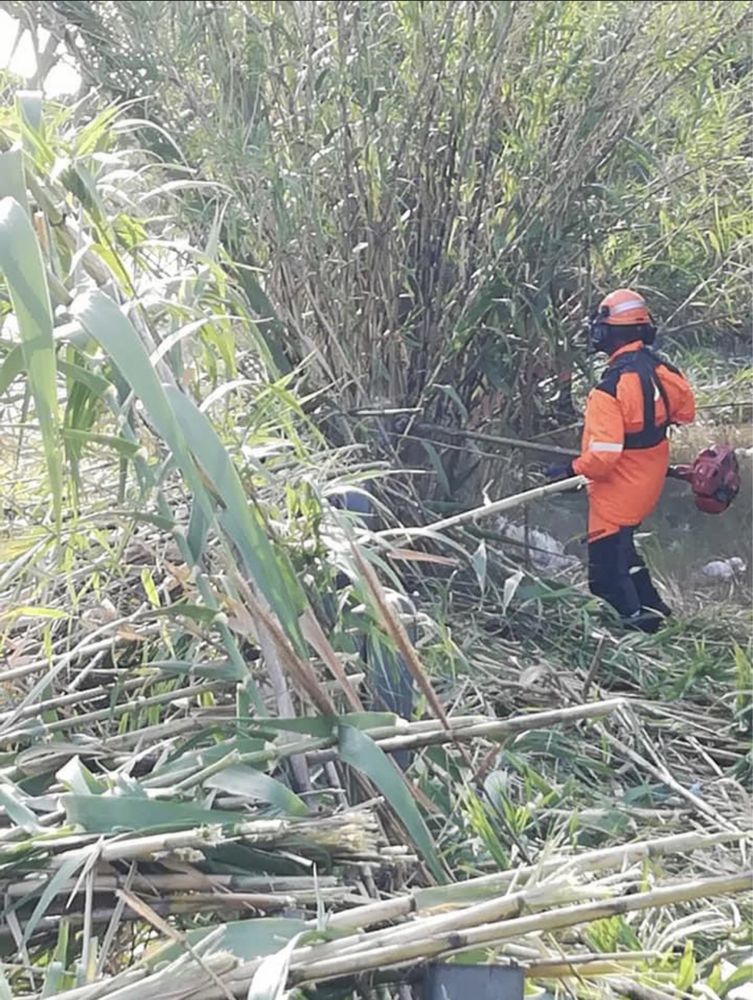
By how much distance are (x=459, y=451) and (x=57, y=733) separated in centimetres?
232

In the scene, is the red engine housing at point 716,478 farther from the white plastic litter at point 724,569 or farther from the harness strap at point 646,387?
the white plastic litter at point 724,569

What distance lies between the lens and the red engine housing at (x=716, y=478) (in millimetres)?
3564

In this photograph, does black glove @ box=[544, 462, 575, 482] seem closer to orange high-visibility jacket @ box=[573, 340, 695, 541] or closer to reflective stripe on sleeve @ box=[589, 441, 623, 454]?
orange high-visibility jacket @ box=[573, 340, 695, 541]

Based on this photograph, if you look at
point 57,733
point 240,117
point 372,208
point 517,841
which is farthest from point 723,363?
point 57,733

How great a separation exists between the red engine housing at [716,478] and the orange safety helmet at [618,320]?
46cm

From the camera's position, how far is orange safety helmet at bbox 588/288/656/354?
3342 millimetres

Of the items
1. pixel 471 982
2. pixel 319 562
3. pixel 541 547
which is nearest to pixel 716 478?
pixel 541 547

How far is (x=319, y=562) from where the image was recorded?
1357 mm

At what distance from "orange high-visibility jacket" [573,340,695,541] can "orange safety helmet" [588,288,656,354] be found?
0.04 meters

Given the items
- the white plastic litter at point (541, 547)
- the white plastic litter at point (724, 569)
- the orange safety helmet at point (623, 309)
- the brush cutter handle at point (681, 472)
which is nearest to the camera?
the orange safety helmet at point (623, 309)

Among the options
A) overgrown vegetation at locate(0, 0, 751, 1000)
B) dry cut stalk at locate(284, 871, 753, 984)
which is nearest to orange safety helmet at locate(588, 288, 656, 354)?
overgrown vegetation at locate(0, 0, 751, 1000)

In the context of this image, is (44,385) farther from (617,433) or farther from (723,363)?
(723,363)

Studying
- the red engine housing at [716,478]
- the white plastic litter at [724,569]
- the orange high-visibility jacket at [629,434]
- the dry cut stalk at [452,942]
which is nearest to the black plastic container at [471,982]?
the dry cut stalk at [452,942]

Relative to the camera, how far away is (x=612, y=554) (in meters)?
3.56
